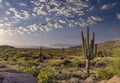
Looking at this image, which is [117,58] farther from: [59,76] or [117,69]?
[59,76]

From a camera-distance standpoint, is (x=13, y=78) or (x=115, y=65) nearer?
(x=13, y=78)

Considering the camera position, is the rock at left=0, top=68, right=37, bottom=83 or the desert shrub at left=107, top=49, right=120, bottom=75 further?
the desert shrub at left=107, top=49, right=120, bottom=75

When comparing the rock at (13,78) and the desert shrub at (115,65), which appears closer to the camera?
the rock at (13,78)

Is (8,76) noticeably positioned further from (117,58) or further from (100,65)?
(100,65)

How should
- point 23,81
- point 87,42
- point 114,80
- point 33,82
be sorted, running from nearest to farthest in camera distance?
point 23,81, point 33,82, point 114,80, point 87,42

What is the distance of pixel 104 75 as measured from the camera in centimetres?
1614

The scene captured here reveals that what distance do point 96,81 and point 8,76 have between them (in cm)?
668

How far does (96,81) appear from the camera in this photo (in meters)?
15.2

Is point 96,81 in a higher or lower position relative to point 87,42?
lower

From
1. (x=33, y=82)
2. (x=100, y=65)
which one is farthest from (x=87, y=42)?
(x=33, y=82)

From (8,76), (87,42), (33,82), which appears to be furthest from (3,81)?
(87,42)

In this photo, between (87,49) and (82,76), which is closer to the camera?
(82,76)

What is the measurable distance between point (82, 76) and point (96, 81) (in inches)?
108

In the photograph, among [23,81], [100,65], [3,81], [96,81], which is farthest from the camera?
[100,65]
